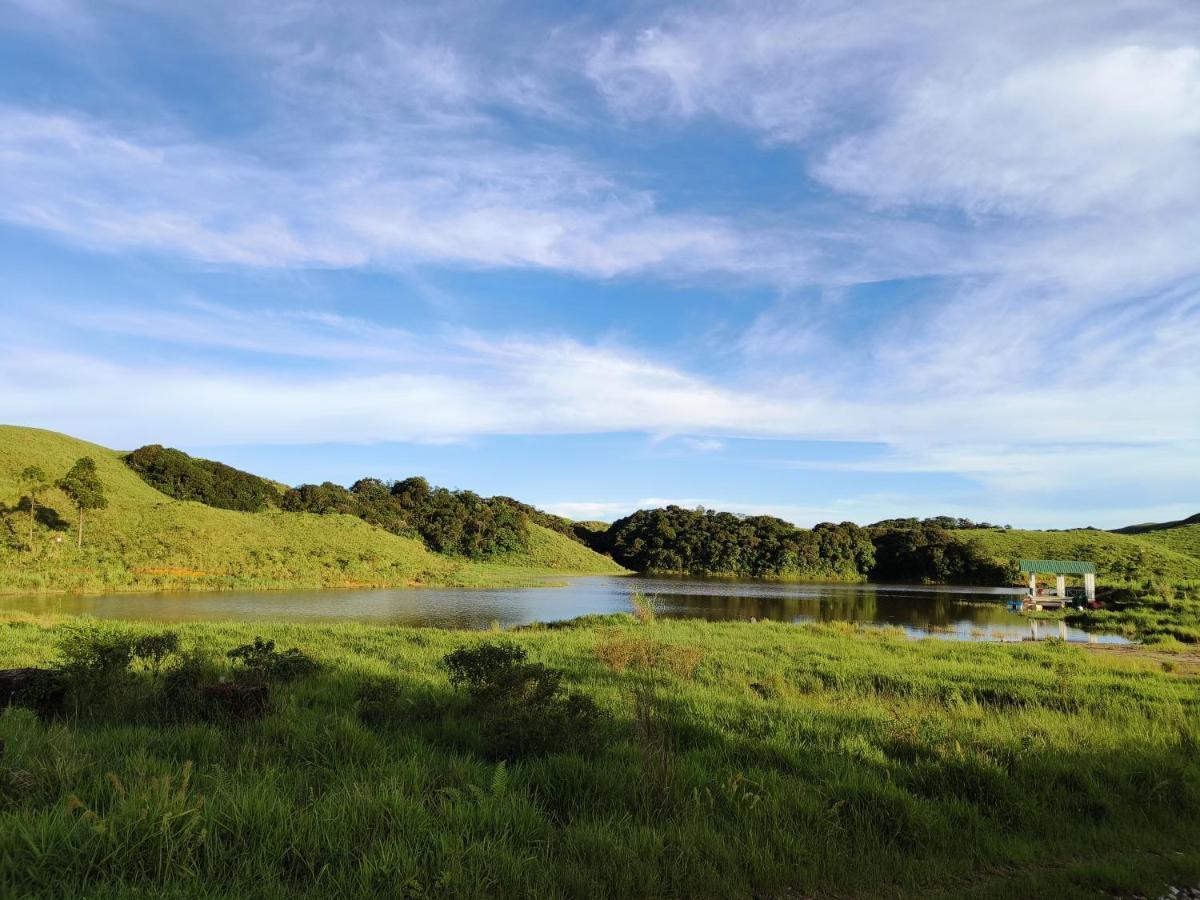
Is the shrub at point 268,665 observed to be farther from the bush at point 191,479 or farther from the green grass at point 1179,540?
the green grass at point 1179,540

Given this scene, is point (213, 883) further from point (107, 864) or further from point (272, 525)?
point (272, 525)

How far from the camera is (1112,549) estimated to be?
92750 mm

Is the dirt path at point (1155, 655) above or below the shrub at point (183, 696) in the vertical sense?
below

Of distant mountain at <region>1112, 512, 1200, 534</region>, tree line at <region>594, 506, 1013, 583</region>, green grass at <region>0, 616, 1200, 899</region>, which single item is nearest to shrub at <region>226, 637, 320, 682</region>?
green grass at <region>0, 616, 1200, 899</region>

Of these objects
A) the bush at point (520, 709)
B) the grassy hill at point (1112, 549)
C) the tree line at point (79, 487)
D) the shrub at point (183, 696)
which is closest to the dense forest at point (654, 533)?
the grassy hill at point (1112, 549)

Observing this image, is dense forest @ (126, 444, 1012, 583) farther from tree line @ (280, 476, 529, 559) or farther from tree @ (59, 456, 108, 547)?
tree @ (59, 456, 108, 547)

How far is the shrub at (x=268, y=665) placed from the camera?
11.3 metres

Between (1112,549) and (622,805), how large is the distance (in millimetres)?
112270

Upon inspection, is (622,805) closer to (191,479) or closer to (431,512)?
(191,479)

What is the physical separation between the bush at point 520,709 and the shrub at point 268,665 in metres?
3.81

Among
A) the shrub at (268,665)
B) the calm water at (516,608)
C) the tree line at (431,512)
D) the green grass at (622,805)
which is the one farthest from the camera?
the tree line at (431,512)

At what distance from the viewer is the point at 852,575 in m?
106

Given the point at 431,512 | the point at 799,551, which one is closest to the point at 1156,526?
the point at 799,551

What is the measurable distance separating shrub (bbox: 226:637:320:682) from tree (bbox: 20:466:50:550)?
141 feet
